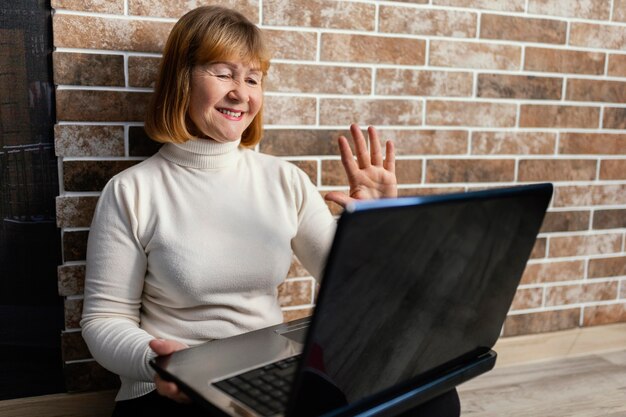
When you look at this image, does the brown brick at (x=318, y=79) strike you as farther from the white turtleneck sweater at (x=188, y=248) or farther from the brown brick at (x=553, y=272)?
the brown brick at (x=553, y=272)

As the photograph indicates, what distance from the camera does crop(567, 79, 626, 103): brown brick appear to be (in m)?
1.93

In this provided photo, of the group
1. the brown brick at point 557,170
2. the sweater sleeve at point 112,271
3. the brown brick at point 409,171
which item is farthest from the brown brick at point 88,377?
the brown brick at point 557,170

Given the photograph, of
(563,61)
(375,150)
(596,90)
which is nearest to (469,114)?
(563,61)

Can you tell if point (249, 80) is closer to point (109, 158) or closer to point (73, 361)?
point (109, 158)

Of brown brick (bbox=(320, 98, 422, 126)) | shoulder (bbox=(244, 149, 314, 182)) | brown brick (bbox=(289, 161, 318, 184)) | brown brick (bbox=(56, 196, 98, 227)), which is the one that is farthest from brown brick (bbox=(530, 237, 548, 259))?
brown brick (bbox=(56, 196, 98, 227))

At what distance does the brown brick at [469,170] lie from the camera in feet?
5.94

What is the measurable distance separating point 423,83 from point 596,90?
65 centimetres

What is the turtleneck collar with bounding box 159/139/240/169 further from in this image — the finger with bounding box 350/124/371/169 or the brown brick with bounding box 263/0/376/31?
the brown brick with bounding box 263/0/376/31

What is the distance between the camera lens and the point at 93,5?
1384mm

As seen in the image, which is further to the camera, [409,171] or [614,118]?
[614,118]

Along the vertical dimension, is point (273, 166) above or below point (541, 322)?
above

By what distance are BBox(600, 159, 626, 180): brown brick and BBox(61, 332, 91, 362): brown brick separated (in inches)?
67.3

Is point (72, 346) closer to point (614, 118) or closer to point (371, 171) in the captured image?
point (371, 171)

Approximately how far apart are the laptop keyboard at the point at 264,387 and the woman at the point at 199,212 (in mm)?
385
